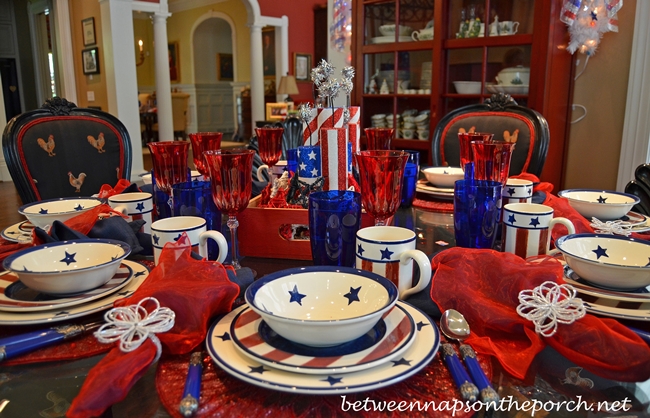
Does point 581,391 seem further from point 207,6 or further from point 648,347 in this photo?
point 207,6

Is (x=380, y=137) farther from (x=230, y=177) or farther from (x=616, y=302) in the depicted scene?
(x=616, y=302)

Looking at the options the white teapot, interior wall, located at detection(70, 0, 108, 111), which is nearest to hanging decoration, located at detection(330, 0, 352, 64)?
the white teapot

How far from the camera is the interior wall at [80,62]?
19.7ft

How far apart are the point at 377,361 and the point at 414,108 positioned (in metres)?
3.42

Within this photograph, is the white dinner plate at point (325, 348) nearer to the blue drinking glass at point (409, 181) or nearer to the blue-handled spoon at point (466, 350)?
the blue-handled spoon at point (466, 350)

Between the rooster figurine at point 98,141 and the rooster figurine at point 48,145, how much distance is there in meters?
0.13

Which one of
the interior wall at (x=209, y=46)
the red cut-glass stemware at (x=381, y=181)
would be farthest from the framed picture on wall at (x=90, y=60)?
the red cut-glass stemware at (x=381, y=181)

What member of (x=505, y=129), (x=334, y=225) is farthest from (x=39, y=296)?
(x=505, y=129)

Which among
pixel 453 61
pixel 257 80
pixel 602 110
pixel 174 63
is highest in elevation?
pixel 174 63

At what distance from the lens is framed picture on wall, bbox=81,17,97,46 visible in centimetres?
606

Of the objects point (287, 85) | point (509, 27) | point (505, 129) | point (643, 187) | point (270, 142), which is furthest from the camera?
point (287, 85)

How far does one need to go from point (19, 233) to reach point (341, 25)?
410cm

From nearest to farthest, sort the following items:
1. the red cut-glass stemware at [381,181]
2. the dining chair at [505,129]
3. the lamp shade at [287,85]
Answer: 1. the red cut-glass stemware at [381,181]
2. the dining chair at [505,129]
3. the lamp shade at [287,85]

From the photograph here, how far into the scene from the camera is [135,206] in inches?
44.3
